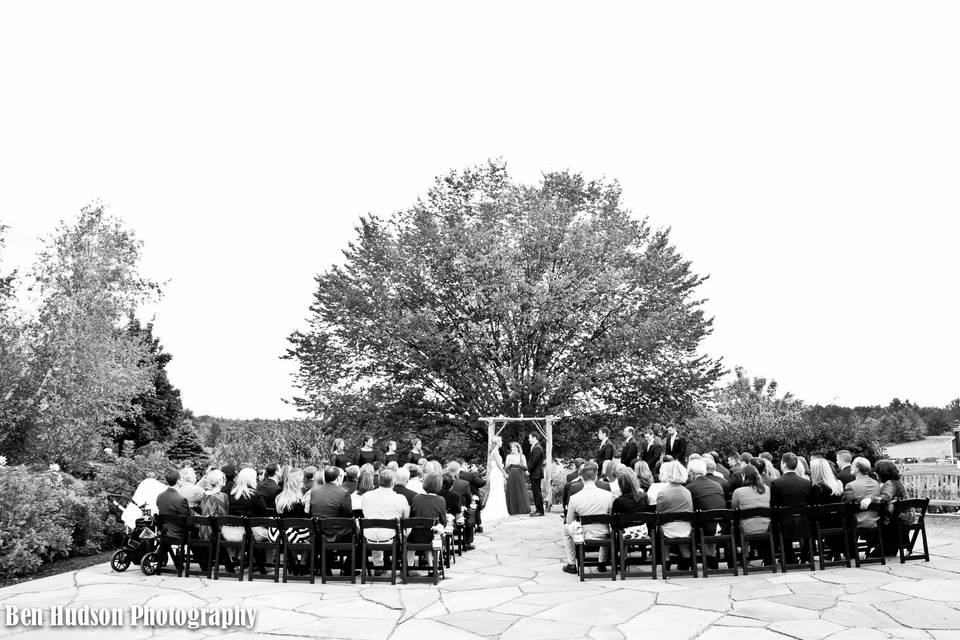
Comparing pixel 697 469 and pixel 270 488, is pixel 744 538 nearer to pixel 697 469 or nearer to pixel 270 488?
pixel 697 469

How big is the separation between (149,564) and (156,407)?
37.1 m

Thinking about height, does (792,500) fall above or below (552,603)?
above

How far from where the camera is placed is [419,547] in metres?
8.33

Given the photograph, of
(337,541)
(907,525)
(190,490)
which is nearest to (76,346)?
(190,490)

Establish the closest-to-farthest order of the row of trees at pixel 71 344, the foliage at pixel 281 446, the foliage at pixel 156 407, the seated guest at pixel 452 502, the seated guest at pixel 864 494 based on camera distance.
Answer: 1. the seated guest at pixel 864 494
2. the seated guest at pixel 452 502
3. the row of trees at pixel 71 344
4. the foliage at pixel 281 446
5. the foliage at pixel 156 407

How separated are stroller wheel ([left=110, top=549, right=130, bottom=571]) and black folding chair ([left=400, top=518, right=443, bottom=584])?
12.3 ft

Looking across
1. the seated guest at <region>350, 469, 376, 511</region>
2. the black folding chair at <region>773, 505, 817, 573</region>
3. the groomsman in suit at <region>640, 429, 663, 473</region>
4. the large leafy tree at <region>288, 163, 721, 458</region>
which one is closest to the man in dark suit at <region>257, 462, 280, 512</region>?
the seated guest at <region>350, 469, 376, 511</region>

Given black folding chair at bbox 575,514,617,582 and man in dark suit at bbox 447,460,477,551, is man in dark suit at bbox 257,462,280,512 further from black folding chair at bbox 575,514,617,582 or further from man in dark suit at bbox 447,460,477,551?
black folding chair at bbox 575,514,617,582

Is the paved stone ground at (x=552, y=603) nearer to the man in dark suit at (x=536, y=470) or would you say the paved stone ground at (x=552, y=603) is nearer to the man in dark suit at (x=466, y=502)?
the man in dark suit at (x=466, y=502)

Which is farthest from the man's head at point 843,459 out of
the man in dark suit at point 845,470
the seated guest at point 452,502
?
the seated guest at point 452,502

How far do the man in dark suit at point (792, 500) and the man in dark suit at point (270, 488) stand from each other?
252 inches

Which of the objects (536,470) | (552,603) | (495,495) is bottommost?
(552,603)

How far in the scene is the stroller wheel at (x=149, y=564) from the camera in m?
8.96

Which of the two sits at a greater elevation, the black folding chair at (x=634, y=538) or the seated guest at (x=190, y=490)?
the seated guest at (x=190, y=490)
